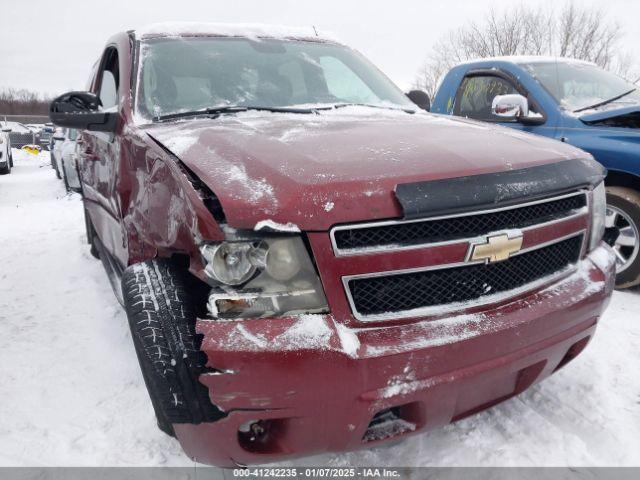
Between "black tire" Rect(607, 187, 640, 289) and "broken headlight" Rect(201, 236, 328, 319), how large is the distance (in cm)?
304

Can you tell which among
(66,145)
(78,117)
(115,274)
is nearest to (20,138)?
(66,145)

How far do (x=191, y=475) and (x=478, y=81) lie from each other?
14.1ft

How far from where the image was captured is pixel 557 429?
2.12 m

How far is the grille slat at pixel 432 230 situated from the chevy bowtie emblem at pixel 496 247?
4 centimetres

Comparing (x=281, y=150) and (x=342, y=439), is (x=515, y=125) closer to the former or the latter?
(x=281, y=150)

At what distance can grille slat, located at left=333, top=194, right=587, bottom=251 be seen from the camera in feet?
4.83

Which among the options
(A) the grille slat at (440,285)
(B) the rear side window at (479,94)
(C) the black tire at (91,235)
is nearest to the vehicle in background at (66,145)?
(C) the black tire at (91,235)

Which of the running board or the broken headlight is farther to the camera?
the running board

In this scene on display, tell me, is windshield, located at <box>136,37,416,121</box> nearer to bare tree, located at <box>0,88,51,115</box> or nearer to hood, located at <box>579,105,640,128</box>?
hood, located at <box>579,105,640,128</box>

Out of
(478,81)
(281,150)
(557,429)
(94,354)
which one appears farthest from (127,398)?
(478,81)

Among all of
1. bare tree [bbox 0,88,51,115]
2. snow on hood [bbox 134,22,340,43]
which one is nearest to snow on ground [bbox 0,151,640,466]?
snow on hood [bbox 134,22,340,43]

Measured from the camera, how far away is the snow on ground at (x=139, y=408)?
6.56 ft

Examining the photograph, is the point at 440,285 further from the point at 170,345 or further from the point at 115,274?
the point at 115,274

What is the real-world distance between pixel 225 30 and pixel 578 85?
3133 mm
